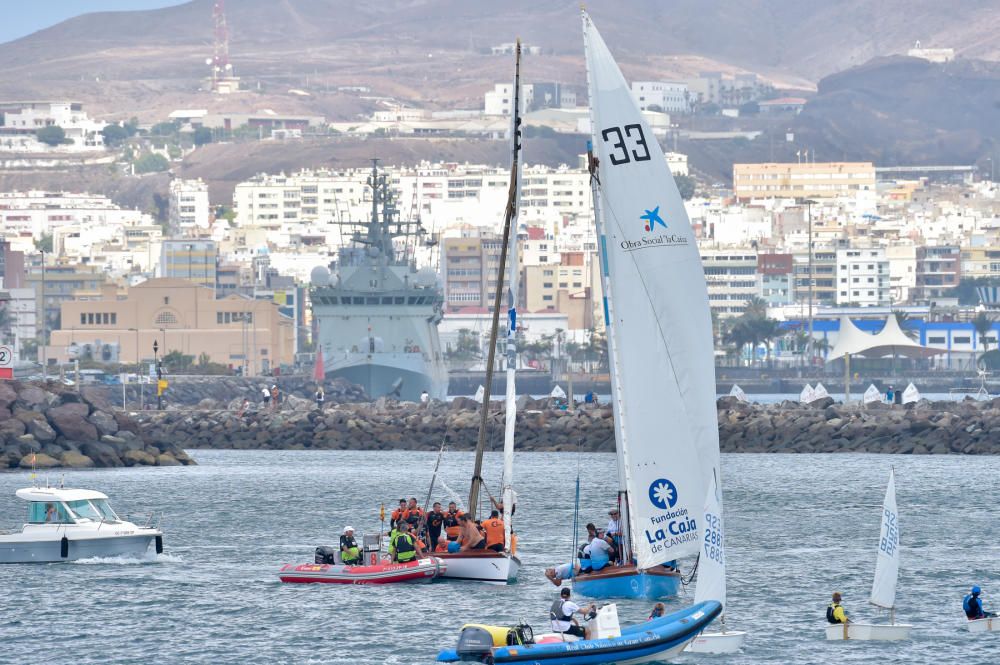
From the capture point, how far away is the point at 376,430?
96500 millimetres

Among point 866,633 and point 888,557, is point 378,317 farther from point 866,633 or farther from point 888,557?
point 866,633

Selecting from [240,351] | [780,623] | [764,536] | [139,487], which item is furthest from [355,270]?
[780,623]

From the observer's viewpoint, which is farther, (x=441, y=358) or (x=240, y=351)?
(x=240, y=351)

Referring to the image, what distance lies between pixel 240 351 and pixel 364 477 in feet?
338

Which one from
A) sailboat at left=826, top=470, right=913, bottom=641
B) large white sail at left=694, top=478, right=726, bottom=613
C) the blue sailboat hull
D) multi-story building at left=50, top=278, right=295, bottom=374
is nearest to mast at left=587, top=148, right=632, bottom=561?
the blue sailboat hull

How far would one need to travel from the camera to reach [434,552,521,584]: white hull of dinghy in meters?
39.3

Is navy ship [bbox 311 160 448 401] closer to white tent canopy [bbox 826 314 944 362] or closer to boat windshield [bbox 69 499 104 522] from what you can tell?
white tent canopy [bbox 826 314 944 362]

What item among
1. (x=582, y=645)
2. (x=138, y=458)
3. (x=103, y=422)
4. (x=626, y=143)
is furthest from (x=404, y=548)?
(x=103, y=422)

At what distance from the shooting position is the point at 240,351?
577 ft

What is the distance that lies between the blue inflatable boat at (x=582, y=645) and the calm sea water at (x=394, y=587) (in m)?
1.77

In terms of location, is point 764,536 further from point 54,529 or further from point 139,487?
point 139,487

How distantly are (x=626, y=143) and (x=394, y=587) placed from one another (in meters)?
10.5

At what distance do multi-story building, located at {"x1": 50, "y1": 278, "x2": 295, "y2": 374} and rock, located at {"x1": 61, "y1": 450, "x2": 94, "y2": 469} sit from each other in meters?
96.7

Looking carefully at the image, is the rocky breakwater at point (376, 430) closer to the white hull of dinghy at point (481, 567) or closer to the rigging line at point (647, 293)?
the white hull of dinghy at point (481, 567)
